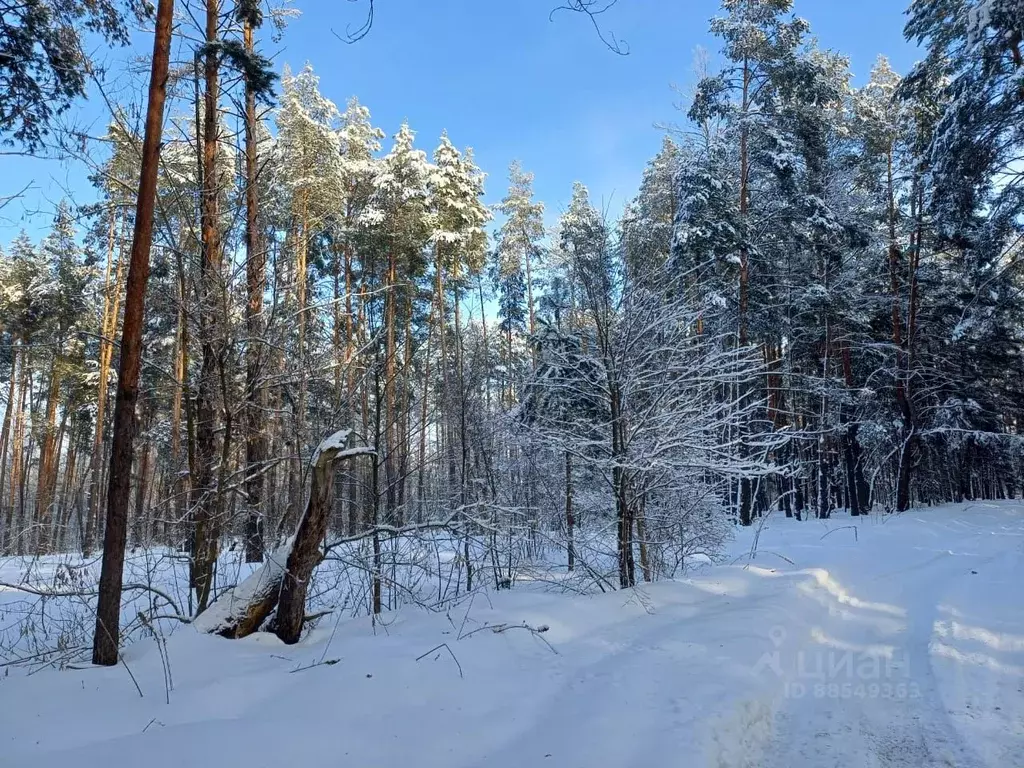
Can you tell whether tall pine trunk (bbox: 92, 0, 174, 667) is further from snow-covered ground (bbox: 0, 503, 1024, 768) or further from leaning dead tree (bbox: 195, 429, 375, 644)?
leaning dead tree (bbox: 195, 429, 375, 644)

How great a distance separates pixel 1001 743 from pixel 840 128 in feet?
62.7

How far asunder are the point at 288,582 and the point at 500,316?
24205 millimetres

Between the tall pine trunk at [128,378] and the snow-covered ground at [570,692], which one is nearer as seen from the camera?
the snow-covered ground at [570,692]

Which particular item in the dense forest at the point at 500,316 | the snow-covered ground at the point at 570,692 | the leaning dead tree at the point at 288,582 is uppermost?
the dense forest at the point at 500,316

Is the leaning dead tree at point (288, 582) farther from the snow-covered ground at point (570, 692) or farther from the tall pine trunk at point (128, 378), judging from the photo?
the tall pine trunk at point (128, 378)

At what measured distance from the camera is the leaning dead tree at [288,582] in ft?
14.3

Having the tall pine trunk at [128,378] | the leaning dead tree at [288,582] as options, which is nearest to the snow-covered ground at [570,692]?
the leaning dead tree at [288,582]

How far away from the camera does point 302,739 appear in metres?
2.87

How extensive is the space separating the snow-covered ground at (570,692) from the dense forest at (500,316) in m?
0.72

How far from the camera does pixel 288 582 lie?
14.5ft

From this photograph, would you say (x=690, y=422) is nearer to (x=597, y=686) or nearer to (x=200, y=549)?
(x=597, y=686)

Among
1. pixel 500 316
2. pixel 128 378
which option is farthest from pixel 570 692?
pixel 500 316

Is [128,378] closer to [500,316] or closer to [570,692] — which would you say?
[570,692]

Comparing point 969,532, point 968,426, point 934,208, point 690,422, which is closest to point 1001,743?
point 690,422
